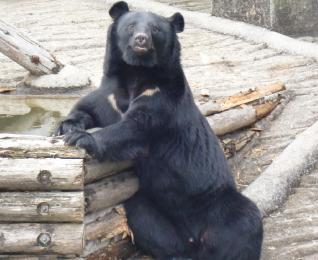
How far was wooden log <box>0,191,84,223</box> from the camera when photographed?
9.47ft

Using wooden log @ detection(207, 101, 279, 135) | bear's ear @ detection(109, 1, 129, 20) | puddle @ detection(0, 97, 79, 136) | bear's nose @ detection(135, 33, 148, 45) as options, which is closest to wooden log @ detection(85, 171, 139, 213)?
bear's nose @ detection(135, 33, 148, 45)

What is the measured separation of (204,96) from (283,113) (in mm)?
968

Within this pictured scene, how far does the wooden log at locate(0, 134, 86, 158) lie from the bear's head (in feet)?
2.71

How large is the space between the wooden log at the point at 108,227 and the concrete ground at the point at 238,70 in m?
1.06

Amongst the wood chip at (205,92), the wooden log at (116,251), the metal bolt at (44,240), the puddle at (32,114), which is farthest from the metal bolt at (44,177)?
the wood chip at (205,92)

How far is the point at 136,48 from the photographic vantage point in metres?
3.30

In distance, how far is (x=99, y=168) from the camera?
3217mm

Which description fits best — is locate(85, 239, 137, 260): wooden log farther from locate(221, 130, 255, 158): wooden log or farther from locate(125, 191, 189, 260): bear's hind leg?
locate(221, 130, 255, 158): wooden log

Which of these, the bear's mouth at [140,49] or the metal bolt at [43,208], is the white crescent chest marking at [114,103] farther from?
the metal bolt at [43,208]

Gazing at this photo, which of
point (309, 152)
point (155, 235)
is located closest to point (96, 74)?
point (309, 152)

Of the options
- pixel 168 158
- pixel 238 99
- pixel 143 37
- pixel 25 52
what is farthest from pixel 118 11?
pixel 25 52

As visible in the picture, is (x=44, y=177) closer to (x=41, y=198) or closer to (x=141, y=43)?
(x=41, y=198)

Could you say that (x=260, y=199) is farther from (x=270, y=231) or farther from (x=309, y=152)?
(x=309, y=152)

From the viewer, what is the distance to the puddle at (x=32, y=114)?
16.9 feet
